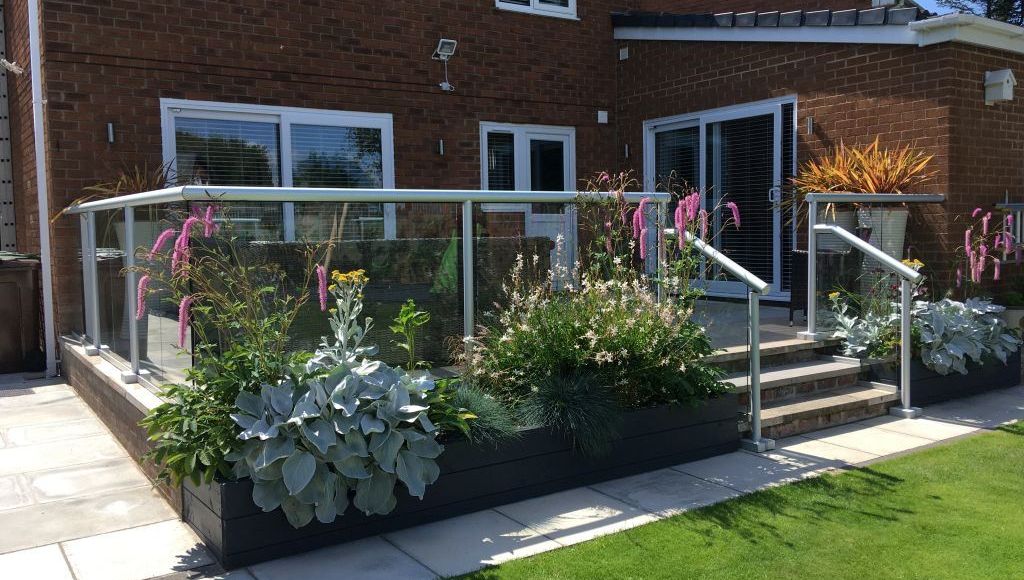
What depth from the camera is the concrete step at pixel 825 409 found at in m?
5.84

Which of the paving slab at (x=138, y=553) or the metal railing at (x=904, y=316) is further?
the metal railing at (x=904, y=316)

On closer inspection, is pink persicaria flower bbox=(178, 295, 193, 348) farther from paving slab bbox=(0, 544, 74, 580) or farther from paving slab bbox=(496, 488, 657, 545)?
paving slab bbox=(496, 488, 657, 545)

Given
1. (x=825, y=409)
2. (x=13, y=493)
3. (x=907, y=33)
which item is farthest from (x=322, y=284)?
(x=907, y=33)

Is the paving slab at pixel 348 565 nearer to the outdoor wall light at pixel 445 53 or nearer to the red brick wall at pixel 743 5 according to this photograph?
the outdoor wall light at pixel 445 53

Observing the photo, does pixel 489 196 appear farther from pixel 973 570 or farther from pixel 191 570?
pixel 973 570

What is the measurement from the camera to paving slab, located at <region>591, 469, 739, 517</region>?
14.7 feet

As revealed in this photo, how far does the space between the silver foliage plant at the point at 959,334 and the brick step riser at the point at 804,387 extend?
1.98ft

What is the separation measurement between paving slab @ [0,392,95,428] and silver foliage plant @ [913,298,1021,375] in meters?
6.60

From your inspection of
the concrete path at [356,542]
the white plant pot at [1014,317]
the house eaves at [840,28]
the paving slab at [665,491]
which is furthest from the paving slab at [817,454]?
the house eaves at [840,28]

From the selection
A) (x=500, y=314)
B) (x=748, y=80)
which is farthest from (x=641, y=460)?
(x=748, y=80)

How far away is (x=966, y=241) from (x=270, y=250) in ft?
19.0

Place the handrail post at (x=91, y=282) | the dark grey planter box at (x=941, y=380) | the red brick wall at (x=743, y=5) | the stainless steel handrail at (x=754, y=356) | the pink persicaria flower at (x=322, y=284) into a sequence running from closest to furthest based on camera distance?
the pink persicaria flower at (x=322, y=284)
the stainless steel handrail at (x=754, y=356)
the handrail post at (x=91, y=282)
the dark grey planter box at (x=941, y=380)
the red brick wall at (x=743, y=5)

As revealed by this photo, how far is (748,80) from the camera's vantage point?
9.29 metres

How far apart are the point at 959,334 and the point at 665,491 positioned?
3671mm
